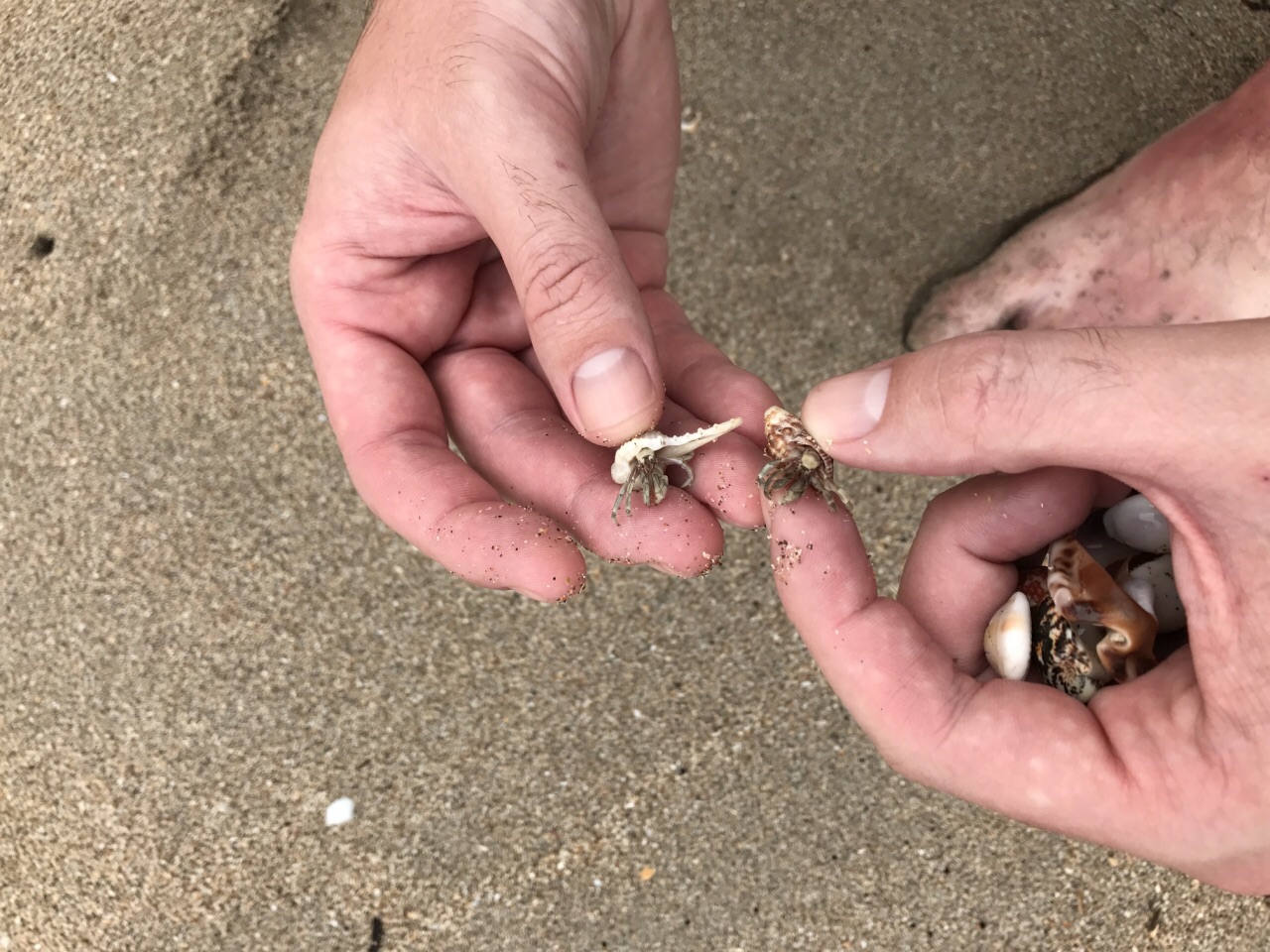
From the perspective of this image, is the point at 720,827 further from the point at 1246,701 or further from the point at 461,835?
the point at 1246,701

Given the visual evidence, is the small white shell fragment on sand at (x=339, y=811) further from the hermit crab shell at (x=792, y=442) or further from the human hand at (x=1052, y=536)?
the hermit crab shell at (x=792, y=442)

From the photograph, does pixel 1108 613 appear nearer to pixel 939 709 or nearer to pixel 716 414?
pixel 939 709

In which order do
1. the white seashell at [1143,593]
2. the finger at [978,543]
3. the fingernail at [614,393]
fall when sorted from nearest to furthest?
the fingernail at [614,393] < the finger at [978,543] < the white seashell at [1143,593]

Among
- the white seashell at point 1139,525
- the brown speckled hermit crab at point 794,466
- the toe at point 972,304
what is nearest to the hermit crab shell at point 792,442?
the brown speckled hermit crab at point 794,466

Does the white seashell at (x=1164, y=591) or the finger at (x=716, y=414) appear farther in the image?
the white seashell at (x=1164, y=591)

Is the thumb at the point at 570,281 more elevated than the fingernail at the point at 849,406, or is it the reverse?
the thumb at the point at 570,281

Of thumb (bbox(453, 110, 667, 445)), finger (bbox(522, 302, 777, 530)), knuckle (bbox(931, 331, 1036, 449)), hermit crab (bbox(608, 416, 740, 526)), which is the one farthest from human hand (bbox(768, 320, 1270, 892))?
thumb (bbox(453, 110, 667, 445))

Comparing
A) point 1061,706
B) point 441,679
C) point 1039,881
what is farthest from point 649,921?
point 1061,706
